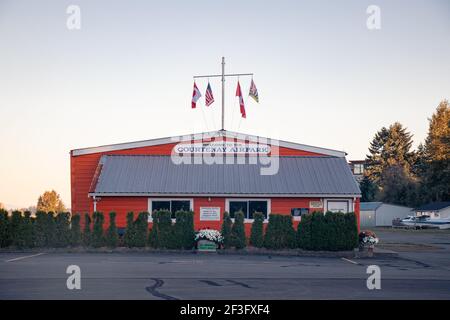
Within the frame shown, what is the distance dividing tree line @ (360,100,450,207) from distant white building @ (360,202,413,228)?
567 centimetres

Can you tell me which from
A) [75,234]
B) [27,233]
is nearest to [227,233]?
[75,234]

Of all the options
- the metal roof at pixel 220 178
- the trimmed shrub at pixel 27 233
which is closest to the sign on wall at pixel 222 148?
the metal roof at pixel 220 178

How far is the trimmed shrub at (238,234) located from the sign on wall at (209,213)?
3.18m

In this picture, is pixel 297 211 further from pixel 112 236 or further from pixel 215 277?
pixel 215 277

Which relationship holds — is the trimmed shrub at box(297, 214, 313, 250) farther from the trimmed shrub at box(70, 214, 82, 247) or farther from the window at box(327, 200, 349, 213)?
the trimmed shrub at box(70, 214, 82, 247)

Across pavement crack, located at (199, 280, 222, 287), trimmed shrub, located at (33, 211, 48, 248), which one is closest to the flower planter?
trimmed shrub, located at (33, 211, 48, 248)

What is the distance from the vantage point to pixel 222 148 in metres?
34.2

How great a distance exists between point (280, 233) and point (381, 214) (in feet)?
198

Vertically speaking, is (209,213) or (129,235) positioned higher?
(209,213)

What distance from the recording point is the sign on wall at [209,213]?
3166cm

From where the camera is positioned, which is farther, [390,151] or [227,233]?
[390,151]

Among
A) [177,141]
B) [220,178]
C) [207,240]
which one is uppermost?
[177,141]

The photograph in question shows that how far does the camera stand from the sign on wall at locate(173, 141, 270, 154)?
33969 mm

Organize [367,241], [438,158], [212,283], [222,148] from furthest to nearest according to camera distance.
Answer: [438,158], [222,148], [367,241], [212,283]
